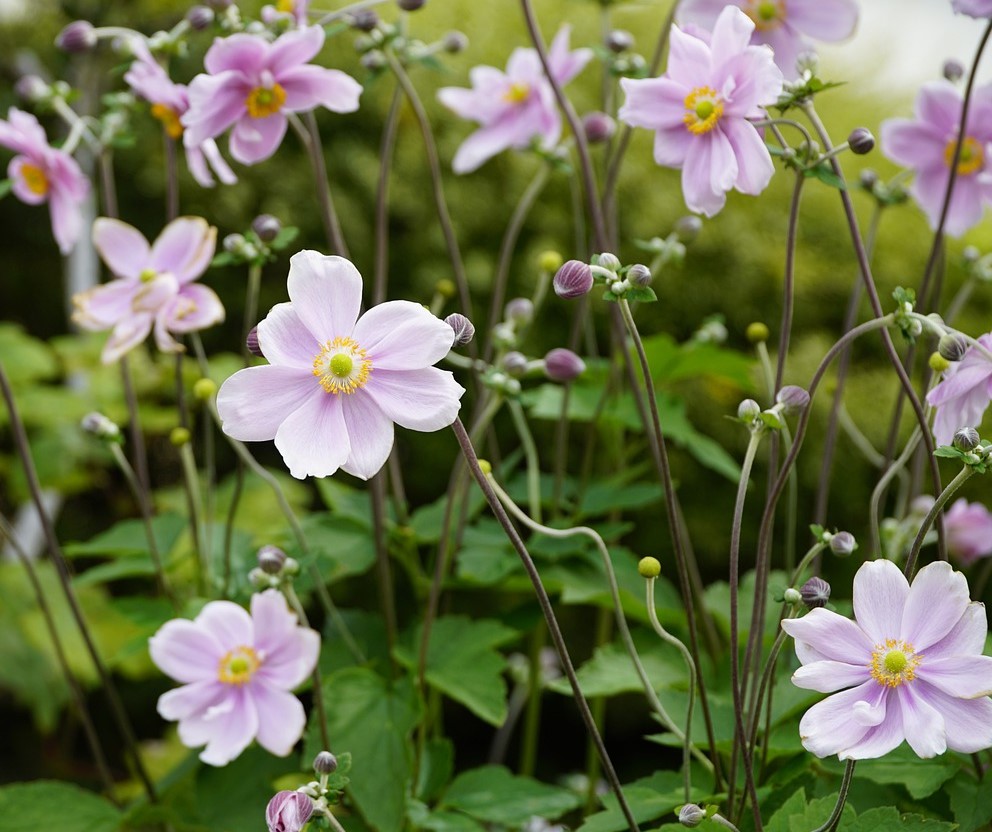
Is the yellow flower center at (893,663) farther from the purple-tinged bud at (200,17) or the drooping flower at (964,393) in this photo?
the purple-tinged bud at (200,17)

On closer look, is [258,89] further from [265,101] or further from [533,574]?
[533,574]

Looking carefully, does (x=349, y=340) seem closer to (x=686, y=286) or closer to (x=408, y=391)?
(x=408, y=391)

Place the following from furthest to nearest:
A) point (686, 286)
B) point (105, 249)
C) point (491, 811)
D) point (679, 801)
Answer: point (686, 286) < point (105, 249) < point (491, 811) < point (679, 801)

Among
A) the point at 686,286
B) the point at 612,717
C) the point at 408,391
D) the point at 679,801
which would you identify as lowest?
the point at 612,717

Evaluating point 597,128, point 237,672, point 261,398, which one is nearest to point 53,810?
point 237,672

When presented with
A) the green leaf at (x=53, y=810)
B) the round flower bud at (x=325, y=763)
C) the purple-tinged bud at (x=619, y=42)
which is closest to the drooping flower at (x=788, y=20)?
the purple-tinged bud at (x=619, y=42)

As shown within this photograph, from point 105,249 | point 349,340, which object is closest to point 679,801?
point 349,340
